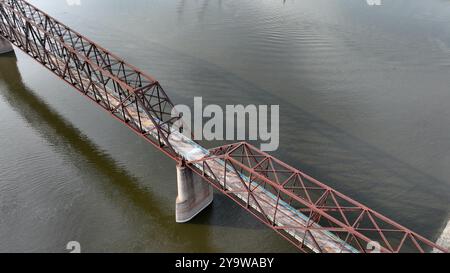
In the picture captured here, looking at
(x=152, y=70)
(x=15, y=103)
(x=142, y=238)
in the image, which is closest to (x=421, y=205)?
(x=142, y=238)

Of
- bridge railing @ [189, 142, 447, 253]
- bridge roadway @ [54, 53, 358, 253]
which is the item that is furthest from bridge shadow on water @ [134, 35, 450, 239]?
bridge roadway @ [54, 53, 358, 253]

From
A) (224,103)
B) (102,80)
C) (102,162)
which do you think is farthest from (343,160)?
(102,80)

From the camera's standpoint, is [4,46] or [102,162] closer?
[102,162]

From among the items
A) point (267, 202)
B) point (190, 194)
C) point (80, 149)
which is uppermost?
point (267, 202)

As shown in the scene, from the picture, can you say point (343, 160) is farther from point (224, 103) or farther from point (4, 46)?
point (4, 46)

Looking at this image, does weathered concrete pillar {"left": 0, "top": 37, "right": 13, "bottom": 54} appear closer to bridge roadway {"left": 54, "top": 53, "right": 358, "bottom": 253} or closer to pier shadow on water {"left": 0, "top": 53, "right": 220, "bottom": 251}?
pier shadow on water {"left": 0, "top": 53, "right": 220, "bottom": 251}

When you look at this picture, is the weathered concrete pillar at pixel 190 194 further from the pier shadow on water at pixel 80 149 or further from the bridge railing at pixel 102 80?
the bridge railing at pixel 102 80
